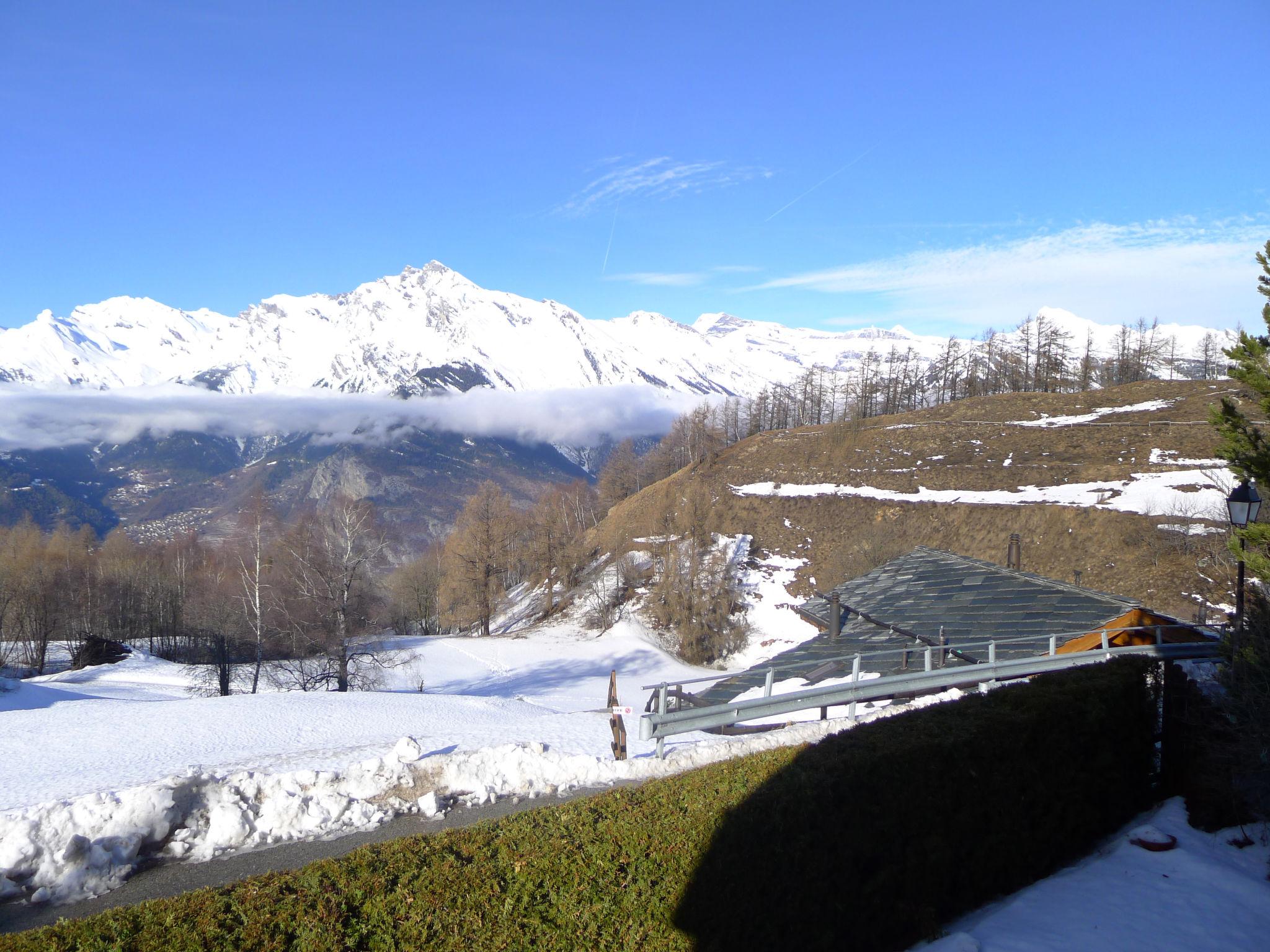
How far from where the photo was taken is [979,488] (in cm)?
5962

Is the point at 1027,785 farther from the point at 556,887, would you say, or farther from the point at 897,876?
the point at 556,887

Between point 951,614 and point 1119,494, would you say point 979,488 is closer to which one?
point 1119,494

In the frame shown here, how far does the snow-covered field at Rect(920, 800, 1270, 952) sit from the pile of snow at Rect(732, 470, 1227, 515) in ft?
147

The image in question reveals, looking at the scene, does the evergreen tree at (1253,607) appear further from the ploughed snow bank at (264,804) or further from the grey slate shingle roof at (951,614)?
the ploughed snow bank at (264,804)

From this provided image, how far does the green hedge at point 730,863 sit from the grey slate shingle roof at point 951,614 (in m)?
5.61

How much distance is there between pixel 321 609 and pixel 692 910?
2862cm

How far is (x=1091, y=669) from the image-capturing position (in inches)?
361

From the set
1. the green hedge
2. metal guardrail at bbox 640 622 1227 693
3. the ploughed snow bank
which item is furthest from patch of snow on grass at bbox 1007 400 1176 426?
the green hedge

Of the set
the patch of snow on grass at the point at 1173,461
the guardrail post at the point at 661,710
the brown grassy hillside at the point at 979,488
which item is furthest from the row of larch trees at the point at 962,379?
the guardrail post at the point at 661,710

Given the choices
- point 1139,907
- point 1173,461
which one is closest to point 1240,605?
point 1139,907

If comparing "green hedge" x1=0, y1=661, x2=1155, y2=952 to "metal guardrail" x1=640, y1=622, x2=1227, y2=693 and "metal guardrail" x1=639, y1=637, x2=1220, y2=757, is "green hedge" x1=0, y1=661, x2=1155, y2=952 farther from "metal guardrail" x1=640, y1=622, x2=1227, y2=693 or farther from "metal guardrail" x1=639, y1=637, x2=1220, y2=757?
"metal guardrail" x1=640, y1=622, x2=1227, y2=693

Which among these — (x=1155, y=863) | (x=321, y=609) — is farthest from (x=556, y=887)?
(x=321, y=609)

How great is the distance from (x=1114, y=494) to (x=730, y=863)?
186ft

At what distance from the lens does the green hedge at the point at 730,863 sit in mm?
4523
